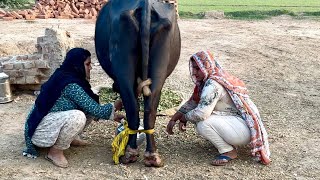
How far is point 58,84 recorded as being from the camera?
13.7ft

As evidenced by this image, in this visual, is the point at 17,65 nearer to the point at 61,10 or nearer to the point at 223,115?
the point at 223,115

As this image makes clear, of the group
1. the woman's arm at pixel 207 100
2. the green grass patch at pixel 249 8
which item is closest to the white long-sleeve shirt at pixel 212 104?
the woman's arm at pixel 207 100

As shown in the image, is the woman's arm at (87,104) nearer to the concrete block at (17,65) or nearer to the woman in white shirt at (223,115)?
the woman in white shirt at (223,115)

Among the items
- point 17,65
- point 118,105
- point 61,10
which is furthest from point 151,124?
point 61,10

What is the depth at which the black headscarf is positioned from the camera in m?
4.18

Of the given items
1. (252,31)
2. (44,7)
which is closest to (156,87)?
(252,31)

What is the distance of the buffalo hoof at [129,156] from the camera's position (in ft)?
13.5

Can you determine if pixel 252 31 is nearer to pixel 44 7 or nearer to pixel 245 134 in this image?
pixel 44 7

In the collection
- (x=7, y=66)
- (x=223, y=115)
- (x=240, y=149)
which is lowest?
(x=240, y=149)

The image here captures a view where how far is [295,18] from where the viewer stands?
50.4 feet

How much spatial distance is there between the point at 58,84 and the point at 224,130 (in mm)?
1455

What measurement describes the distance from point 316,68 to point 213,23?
20.6 ft

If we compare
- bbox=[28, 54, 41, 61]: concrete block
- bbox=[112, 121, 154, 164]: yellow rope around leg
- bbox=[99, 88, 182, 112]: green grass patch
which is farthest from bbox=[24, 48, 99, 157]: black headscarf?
bbox=[28, 54, 41, 61]: concrete block

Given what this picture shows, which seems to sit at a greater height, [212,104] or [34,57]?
[212,104]
